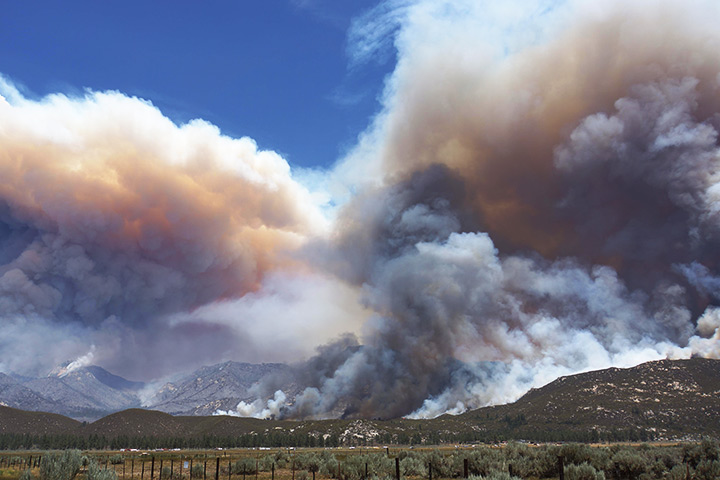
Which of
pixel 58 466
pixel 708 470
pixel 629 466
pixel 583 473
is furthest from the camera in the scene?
pixel 629 466

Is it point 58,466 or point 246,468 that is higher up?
point 58,466

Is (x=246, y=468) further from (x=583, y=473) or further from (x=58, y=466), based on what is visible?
(x=583, y=473)

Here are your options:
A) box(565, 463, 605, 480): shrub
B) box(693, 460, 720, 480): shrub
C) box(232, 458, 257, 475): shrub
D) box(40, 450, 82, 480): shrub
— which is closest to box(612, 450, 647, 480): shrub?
box(693, 460, 720, 480): shrub

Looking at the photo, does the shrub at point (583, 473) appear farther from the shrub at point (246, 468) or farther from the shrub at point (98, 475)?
the shrub at point (246, 468)

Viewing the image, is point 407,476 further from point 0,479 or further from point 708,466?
point 0,479

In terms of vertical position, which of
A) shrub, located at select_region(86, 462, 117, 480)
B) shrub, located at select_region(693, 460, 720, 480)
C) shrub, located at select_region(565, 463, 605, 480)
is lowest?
shrub, located at select_region(693, 460, 720, 480)

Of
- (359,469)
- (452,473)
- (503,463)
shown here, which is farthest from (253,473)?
(503,463)

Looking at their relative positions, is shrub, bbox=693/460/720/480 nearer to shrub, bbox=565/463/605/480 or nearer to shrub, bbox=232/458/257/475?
shrub, bbox=565/463/605/480

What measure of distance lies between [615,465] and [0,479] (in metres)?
76.2

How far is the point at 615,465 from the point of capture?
2122 inches

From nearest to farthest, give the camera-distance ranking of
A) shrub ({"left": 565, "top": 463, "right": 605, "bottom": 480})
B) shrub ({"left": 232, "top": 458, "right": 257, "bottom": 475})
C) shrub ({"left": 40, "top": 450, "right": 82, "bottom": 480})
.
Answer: shrub ({"left": 40, "top": 450, "right": 82, "bottom": 480})
shrub ({"left": 565, "top": 463, "right": 605, "bottom": 480})
shrub ({"left": 232, "top": 458, "right": 257, "bottom": 475})

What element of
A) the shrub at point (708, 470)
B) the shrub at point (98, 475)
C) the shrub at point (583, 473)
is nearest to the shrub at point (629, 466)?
the shrub at point (708, 470)

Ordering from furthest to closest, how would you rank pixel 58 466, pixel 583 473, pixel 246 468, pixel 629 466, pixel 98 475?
pixel 246 468
pixel 629 466
pixel 583 473
pixel 58 466
pixel 98 475

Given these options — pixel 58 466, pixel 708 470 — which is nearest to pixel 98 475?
pixel 58 466
